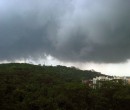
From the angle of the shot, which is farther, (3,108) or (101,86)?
(101,86)

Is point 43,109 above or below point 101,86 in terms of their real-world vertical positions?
below

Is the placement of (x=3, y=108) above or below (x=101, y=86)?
below

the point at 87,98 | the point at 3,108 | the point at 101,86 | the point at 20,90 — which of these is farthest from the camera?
the point at 20,90

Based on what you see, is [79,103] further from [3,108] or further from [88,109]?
[3,108]

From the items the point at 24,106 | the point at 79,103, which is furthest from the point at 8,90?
the point at 79,103

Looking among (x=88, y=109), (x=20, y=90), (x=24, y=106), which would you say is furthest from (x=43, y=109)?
(x=20, y=90)

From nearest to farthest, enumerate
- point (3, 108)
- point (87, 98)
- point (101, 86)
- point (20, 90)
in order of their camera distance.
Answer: point (3, 108), point (87, 98), point (101, 86), point (20, 90)

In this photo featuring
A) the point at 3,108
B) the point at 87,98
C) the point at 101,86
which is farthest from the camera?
the point at 101,86

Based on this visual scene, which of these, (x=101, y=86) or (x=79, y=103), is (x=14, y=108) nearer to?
(x=79, y=103)

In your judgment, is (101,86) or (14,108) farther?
(101,86)
